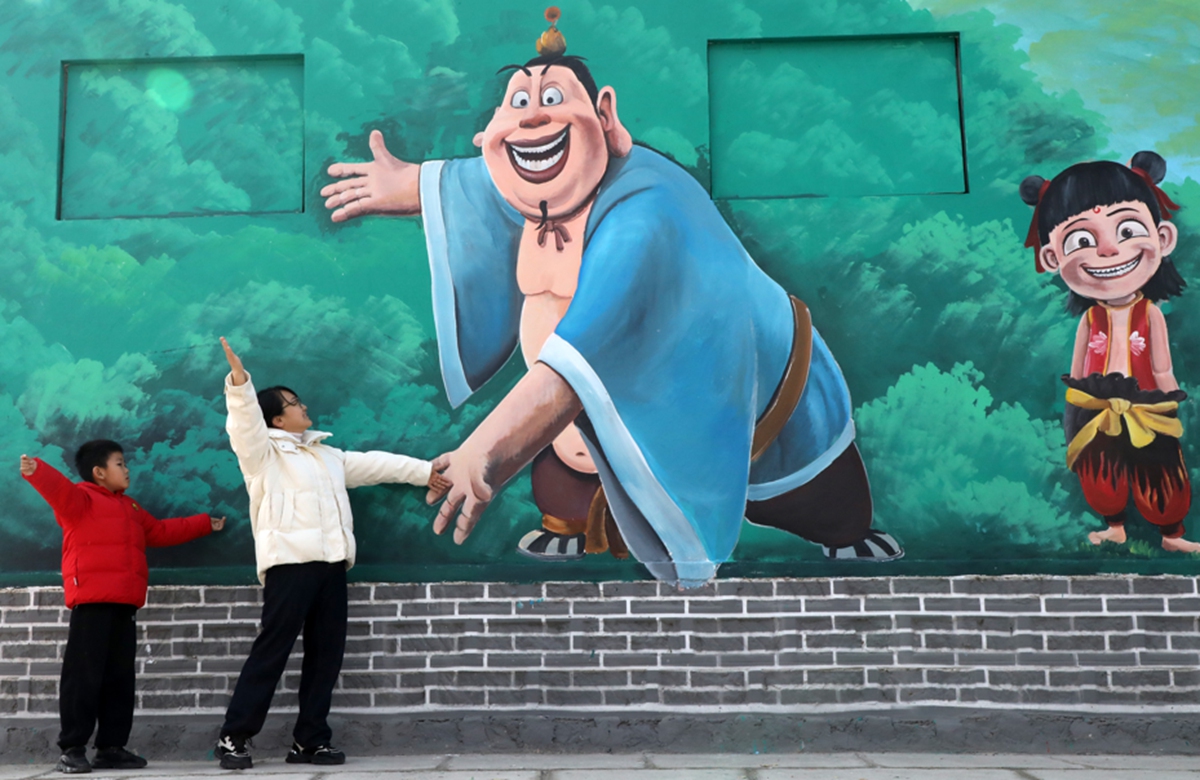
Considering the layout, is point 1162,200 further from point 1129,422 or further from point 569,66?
point 569,66

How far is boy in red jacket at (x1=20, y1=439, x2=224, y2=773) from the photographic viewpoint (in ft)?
12.7

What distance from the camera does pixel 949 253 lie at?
4.37 m

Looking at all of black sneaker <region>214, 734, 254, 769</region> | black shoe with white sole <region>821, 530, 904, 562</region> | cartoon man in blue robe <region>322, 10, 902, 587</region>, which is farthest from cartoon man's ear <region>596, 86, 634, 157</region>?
black sneaker <region>214, 734, 254, 769</region>

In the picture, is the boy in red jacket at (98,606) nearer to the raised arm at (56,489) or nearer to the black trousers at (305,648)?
the raised arm at (56,489)

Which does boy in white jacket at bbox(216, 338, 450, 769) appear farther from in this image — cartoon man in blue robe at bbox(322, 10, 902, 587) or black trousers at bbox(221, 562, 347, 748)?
cartoon man in blue robe at bbox(322, 10, 902, 587)

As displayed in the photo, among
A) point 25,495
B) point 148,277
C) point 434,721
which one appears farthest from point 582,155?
point 25,495

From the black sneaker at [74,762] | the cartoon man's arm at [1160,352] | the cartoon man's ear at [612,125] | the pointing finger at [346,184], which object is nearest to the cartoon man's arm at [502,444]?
the cartoon man's ear at [612,125]

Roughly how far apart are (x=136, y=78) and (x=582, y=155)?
234 centimetres

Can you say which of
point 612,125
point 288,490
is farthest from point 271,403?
point 612,125

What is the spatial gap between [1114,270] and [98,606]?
16.1ft

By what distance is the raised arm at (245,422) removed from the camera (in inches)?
151

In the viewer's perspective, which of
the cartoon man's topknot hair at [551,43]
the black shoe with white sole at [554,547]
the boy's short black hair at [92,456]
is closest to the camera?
the boy's short black hair at [92,456]

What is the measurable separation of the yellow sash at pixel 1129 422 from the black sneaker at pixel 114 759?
14.6ft

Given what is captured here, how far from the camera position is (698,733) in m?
4.09
